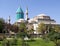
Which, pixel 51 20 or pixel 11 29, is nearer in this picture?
pixel 11 29

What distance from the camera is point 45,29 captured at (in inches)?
2518

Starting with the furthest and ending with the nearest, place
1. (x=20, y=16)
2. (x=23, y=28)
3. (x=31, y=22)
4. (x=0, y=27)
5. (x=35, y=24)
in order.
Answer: (x=20, y=16)
(x=31, y=22)
(x=35, y=24)
(x=23, y=28)
(x=0, y=27)

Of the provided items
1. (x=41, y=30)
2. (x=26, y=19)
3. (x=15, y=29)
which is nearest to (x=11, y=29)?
(x=15, y=29)

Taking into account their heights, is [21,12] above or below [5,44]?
above

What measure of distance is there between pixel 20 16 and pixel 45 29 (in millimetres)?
32020

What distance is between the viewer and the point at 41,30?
64062 mm

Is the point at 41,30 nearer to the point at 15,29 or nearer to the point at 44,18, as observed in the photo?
the point at 15,29

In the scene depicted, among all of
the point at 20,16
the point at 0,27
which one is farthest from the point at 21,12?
the point at 0,27

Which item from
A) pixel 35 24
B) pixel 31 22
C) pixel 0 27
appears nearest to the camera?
pixel 0 27

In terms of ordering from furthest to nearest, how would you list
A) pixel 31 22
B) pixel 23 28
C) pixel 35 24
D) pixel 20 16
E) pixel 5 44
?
pixel 20 16
pixel 31 22
pixel 35 24
pixel 23 28
pixel 5 44

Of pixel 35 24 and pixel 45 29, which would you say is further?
pixel 35 24

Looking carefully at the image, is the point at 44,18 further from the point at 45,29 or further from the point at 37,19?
the point at 45,29

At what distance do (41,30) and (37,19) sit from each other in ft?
68.1

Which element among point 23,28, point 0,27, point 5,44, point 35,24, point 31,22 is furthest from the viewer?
point 31,22
